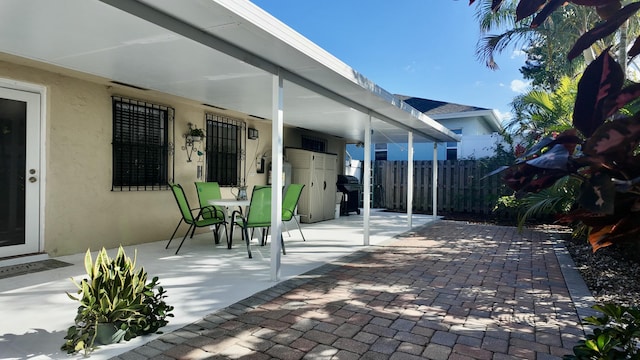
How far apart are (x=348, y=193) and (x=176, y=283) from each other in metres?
7.72

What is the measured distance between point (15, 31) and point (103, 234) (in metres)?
3.28

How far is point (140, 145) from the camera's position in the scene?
Answer: 6.22 m

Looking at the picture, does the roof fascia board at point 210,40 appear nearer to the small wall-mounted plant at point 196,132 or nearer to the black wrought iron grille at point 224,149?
the small wall-mounted plant at point 196,132

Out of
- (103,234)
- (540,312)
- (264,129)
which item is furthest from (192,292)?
Result: (264,129)

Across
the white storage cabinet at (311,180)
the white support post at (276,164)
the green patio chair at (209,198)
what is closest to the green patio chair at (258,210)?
the green patio chair at (209,198)

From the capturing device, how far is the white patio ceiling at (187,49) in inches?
113

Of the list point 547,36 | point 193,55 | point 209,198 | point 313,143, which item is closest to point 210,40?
point 193,55

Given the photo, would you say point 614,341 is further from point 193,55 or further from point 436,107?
point 436,107

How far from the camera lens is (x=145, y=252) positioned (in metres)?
5.61

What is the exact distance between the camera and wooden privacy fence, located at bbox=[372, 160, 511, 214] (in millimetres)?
11469

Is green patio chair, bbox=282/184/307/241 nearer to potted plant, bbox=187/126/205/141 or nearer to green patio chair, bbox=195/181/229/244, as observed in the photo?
green patio chair, bbox=195/181/229/244

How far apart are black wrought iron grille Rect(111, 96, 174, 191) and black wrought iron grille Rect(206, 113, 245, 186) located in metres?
1.04

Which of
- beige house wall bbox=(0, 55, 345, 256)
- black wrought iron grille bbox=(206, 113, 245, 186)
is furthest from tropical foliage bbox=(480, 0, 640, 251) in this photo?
black wrought iron grille bbox=(206, 113, 245, 186)

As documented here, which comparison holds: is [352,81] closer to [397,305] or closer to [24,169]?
[397,305]
